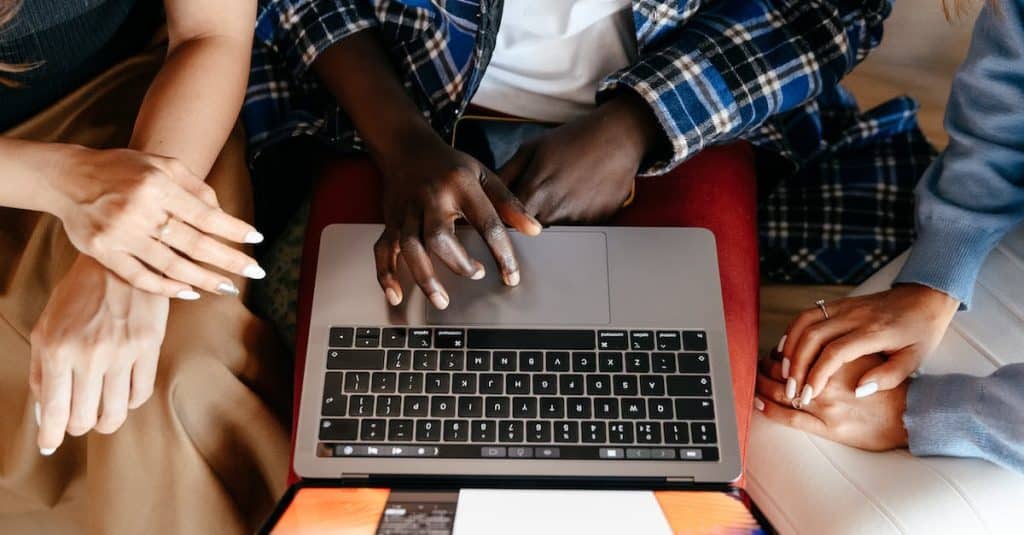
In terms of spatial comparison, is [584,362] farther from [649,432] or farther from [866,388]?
[866,388]

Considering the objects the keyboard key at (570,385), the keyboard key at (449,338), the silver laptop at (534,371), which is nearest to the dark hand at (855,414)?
the silver laptop at (534,371)

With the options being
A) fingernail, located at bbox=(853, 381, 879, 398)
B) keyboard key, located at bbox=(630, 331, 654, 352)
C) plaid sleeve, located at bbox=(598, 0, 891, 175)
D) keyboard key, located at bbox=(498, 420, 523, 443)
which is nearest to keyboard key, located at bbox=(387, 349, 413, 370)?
keyboard key, located at bbox=(498, 420, 523, 443)

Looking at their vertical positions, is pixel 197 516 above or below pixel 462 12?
below

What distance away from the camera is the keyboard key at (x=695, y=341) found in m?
0.73

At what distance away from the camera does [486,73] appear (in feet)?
3.09

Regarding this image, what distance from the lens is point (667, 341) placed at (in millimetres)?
734

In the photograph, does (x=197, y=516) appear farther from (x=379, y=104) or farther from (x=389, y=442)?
(x=379, y=104)

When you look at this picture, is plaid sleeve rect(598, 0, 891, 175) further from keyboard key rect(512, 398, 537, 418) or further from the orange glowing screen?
the orange glowing screen

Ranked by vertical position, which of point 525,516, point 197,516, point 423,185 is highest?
point 423,185

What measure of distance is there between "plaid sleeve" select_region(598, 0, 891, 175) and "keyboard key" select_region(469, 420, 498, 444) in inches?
13.2

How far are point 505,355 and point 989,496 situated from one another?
0.47 m

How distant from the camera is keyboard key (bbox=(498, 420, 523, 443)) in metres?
0.69

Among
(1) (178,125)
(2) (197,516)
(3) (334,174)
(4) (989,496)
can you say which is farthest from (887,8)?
(2) (197,516)

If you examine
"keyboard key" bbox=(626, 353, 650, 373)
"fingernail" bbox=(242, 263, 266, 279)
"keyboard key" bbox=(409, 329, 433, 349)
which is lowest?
"keyboard key" bbox=(626, 353, 650, 373)
